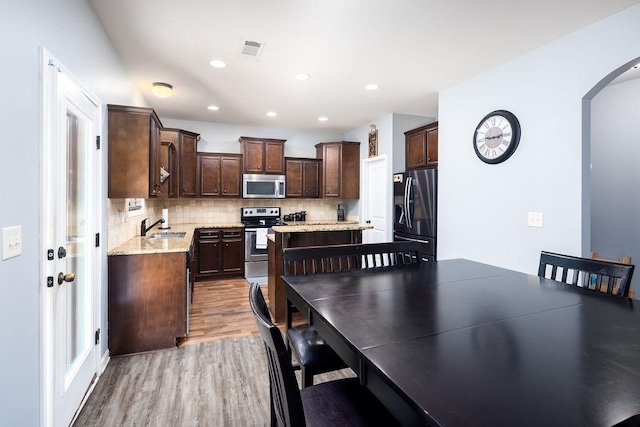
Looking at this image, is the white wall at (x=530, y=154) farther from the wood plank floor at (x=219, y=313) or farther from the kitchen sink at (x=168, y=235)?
the kitchen sink at (x=168, y=235)

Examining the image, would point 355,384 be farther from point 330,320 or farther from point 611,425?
point 611,425

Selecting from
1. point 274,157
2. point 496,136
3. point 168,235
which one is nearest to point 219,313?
point 168,235

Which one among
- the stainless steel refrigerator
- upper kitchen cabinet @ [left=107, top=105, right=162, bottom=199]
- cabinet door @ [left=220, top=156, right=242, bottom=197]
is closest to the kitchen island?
the stainless steel refrigerator

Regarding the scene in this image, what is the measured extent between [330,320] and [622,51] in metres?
2.81

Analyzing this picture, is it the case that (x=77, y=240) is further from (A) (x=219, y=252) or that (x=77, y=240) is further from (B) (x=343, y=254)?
(A) (x=219, y=252)

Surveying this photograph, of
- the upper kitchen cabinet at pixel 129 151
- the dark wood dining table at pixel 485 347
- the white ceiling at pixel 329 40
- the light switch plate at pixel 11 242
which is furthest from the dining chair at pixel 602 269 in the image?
the upper kitchen cabinet at pixel 129 151

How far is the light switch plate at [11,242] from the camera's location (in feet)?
4.00

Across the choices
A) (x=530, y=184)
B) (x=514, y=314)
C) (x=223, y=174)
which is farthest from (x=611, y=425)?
(x=223, y=174)

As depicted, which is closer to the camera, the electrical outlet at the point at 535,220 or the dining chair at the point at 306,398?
the dining chair at the point at 306,398

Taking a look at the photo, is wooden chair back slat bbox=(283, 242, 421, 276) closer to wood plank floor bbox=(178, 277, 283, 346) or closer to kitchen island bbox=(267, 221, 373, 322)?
kitchen island bbox=(267, 221, 373, 322)

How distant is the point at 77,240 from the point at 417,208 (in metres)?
3.56

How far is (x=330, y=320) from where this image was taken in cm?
118

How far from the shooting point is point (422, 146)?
445 cm

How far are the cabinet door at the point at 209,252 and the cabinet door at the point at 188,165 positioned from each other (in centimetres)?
74
